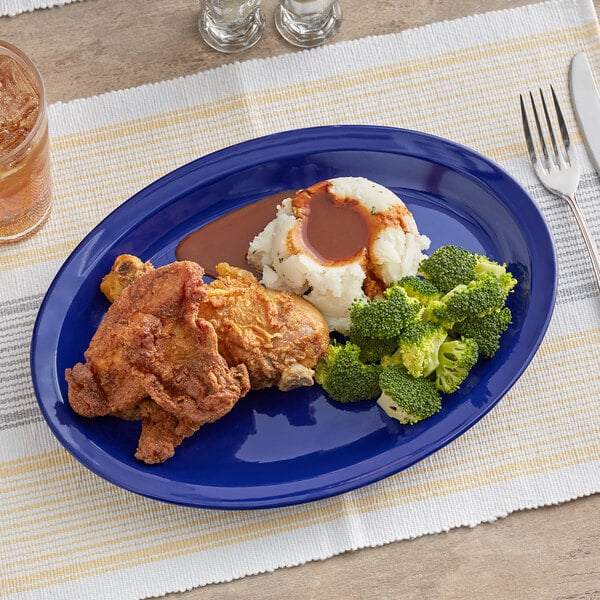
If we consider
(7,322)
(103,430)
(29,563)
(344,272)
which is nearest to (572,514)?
(344,272)

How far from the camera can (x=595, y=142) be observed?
5.53 metres

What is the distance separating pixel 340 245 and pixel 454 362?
0.95 metres

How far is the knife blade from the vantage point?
5531mm

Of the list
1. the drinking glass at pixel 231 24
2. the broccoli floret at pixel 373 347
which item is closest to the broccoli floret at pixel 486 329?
the broccoli floret at pixel 373 347

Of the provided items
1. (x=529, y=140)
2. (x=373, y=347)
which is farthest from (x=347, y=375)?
(x=529, y=140)

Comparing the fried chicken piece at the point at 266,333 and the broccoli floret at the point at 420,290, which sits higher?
the broccoli floret at the point at 420,290

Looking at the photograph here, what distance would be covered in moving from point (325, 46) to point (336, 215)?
138 cm

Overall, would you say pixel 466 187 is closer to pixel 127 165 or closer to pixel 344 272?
pixel 344 272

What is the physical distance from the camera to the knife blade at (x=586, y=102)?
5.53 metres

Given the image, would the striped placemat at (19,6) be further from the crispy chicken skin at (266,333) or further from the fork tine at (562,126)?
the fork tine at (562,126)

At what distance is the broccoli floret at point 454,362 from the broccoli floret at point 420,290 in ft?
0.90

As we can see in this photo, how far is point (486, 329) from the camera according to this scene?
4855mm

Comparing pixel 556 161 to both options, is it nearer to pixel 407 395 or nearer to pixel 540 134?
pixel 540 134

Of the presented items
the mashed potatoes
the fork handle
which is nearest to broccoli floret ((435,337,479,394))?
the mashed potatoes
